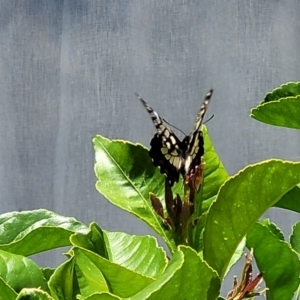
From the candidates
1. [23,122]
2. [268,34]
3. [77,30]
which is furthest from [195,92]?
[23,122]

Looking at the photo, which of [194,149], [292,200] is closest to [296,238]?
[292,200]

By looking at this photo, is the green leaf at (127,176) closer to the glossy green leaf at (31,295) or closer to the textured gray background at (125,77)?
the glossy green leaf at (31,295)

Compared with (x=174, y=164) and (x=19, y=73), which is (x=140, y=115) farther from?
(x=174, y=164)

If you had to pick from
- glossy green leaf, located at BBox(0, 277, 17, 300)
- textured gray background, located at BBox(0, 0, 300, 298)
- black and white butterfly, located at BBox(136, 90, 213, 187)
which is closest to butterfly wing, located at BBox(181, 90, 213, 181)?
black and white butterfly, located at BBox(136, 90, 213, 187)

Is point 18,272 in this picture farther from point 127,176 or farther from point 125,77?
point 125,77

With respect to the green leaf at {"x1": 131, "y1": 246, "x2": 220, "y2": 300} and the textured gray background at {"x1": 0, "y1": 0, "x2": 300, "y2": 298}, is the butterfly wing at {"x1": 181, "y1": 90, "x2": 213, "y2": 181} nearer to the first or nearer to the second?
the green leaf at {"x1": 131, "y1": 246, "x2": 220, "y2": 300}

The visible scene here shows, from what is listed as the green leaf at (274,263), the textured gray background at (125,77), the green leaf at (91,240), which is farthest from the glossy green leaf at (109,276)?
the textured gray background at (125,77)
